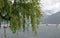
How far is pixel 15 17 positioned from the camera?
844 cm

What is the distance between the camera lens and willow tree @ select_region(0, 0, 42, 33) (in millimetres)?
8227

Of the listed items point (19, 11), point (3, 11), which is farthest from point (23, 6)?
point (3, 11)

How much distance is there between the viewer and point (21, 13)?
8570mm

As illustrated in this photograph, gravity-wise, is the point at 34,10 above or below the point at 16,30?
above

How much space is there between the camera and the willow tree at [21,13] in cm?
823

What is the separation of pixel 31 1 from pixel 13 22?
1160 mm

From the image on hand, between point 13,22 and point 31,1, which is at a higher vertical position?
point 31,1

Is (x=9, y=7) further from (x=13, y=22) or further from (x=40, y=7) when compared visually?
(x=40, y=7)

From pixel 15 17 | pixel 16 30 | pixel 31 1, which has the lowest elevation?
pixel 16 30

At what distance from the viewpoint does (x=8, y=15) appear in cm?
824

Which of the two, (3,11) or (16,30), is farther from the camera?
(16,30)

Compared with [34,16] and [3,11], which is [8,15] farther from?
[34,16]

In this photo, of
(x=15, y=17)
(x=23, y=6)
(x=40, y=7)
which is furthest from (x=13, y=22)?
(x=40, y=7)

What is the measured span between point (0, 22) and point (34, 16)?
141cm
